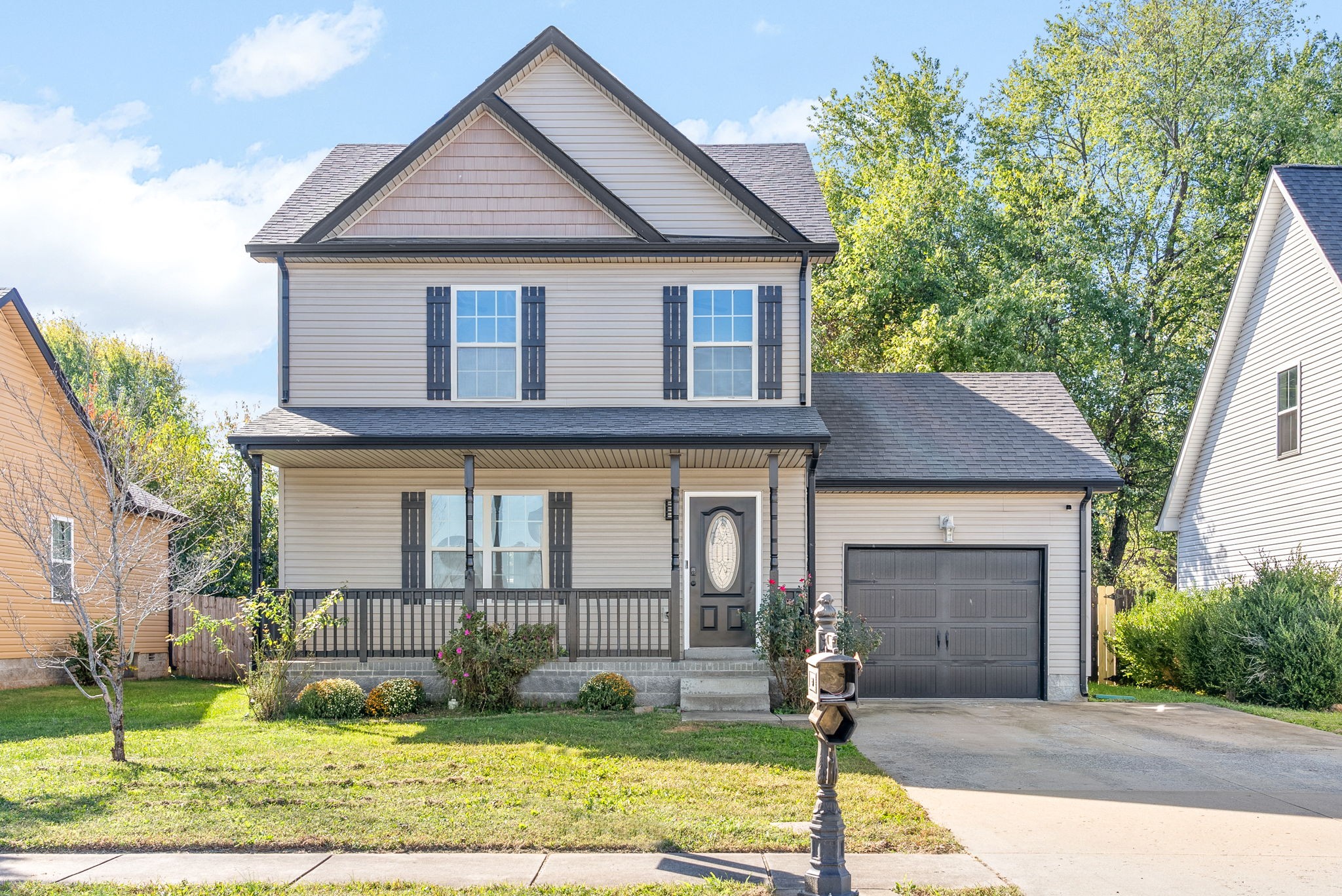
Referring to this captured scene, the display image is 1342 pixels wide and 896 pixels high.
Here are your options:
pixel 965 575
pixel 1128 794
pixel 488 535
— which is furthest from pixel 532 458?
pixel 1128 794

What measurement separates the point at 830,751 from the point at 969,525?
9659 mm

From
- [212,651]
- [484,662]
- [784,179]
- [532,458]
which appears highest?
[784,179]

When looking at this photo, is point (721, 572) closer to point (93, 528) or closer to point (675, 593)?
point (675, 593)

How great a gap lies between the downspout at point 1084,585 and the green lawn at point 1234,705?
901 mm

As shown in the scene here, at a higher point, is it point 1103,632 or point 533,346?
point 533,346

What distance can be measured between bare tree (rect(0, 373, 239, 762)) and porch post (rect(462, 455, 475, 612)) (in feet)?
9.36

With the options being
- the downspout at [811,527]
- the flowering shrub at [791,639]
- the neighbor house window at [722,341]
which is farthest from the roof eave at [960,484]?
the flowering shrub at [791,639]

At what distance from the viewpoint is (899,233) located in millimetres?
24297

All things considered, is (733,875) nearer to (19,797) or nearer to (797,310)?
(19,797)

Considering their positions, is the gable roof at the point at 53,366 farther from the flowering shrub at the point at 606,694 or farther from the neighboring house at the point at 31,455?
the flowering shrub at the point at 606,694

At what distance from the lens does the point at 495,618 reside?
42.9 ft

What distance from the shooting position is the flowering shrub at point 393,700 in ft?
40.2

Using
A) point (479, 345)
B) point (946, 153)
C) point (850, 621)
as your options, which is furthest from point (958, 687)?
point (946, 153)

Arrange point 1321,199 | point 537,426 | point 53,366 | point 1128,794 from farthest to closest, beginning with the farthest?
point 53,366 < point 1321,199 < point 537,426 < point 1128,794
